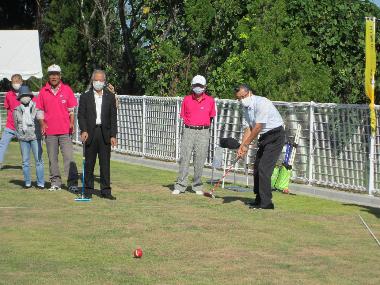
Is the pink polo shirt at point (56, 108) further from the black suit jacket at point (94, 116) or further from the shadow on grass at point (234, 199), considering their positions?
the shadow on grass at point (234, 199)

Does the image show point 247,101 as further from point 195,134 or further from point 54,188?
point 54,188

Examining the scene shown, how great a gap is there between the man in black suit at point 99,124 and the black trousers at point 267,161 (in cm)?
244

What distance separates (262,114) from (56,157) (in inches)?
153

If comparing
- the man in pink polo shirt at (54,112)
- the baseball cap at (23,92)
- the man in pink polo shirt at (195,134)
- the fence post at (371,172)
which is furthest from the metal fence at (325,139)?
the baseball cap at (23,92)

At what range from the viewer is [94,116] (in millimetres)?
15844

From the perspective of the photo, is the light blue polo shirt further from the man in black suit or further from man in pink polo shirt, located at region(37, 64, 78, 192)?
man in pink polo shirt, located at region(37, 64, 78, 192)

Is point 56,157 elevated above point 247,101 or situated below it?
below

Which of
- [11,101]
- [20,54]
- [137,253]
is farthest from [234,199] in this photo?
[20,54]

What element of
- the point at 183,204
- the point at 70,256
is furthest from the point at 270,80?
the point at 70,256

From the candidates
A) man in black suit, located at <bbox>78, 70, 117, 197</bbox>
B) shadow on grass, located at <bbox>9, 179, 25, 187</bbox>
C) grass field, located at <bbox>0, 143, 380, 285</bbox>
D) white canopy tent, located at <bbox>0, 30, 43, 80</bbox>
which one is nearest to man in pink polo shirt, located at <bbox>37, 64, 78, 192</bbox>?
man in black suit, located at <bbox>78, 70, 117, 197</bbox>

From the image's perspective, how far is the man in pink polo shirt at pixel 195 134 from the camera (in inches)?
666

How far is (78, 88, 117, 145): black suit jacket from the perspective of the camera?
1585cm

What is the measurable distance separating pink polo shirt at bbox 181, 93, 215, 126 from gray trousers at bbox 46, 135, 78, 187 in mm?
1985

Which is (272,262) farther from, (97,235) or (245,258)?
(97,235)
